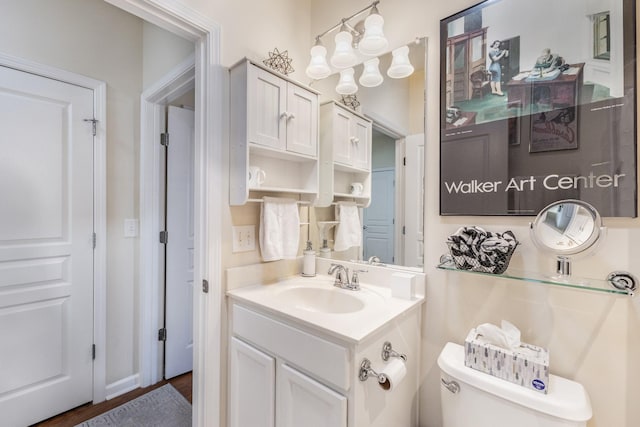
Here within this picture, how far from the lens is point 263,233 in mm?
1403

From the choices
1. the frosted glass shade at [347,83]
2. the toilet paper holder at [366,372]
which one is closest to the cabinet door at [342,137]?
the frosted glass shade at [347,83]

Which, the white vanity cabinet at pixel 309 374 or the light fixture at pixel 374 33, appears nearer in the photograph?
the white vanity cabinet at pixel 309 374

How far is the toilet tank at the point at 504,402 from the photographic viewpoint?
793mm

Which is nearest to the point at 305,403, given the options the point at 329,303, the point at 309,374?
the point at 309,374

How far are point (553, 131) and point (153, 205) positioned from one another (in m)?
2.19

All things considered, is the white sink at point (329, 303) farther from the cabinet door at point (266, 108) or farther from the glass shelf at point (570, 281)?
the cabinet door at point (266, 108)

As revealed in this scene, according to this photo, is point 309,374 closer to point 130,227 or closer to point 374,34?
point 374,34

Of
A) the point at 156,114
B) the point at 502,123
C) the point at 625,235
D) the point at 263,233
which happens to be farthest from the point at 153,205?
the point at 625,235

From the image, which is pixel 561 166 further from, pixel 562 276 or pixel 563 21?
pixel 563 21

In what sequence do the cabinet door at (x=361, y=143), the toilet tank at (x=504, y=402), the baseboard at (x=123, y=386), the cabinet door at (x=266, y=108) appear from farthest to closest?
the baseboard at (x=123, y=386) → the cabinet door at (x=361, y=143) → the cabinet door at (x=266, y=108) → the toilet tank at (x=504, y=402)

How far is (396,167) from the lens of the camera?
4.49 feet

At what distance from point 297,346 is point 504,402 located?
67cm

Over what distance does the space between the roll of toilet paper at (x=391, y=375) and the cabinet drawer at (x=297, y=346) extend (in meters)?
0.12

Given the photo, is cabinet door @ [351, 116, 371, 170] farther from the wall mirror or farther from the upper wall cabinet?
the upper wall cabinet
